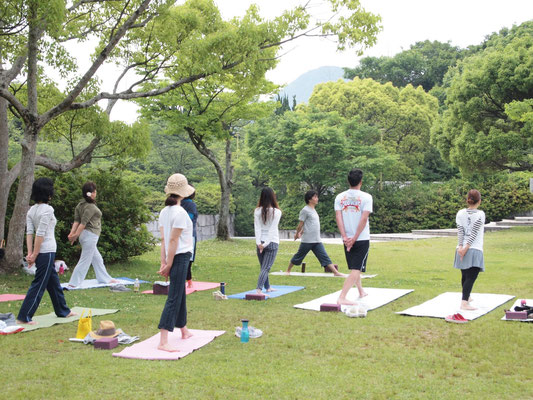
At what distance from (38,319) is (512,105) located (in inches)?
533

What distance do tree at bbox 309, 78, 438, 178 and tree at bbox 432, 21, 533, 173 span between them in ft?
34.6

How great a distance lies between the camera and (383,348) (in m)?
5.54

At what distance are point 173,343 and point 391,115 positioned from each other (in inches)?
1114

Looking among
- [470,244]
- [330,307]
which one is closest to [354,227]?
[330,307]

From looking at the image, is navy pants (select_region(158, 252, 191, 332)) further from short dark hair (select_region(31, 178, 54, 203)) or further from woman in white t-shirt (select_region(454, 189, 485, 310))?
woman in white t-shirt (select_region(454, 189, 485, 310))

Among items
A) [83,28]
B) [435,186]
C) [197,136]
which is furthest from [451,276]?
[435,186]

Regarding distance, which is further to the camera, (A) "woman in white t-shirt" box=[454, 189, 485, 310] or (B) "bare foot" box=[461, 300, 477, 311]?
(B) "bare foot" box=[461, 300, 477, 311]

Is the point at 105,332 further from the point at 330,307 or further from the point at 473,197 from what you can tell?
the point at 473,197

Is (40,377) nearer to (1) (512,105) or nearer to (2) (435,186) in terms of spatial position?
(1) (512,105)

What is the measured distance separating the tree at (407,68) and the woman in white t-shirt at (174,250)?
39.7 m

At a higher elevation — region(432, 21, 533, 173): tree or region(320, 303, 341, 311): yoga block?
region(432, 21, 533, 173): tree

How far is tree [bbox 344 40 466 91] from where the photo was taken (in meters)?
43.5

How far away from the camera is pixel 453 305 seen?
7.80 meters

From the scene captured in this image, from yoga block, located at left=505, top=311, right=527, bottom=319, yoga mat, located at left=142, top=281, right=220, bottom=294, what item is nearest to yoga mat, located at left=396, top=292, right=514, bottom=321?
yoga block, located at left=505, top=311, right=527, bottom=319
